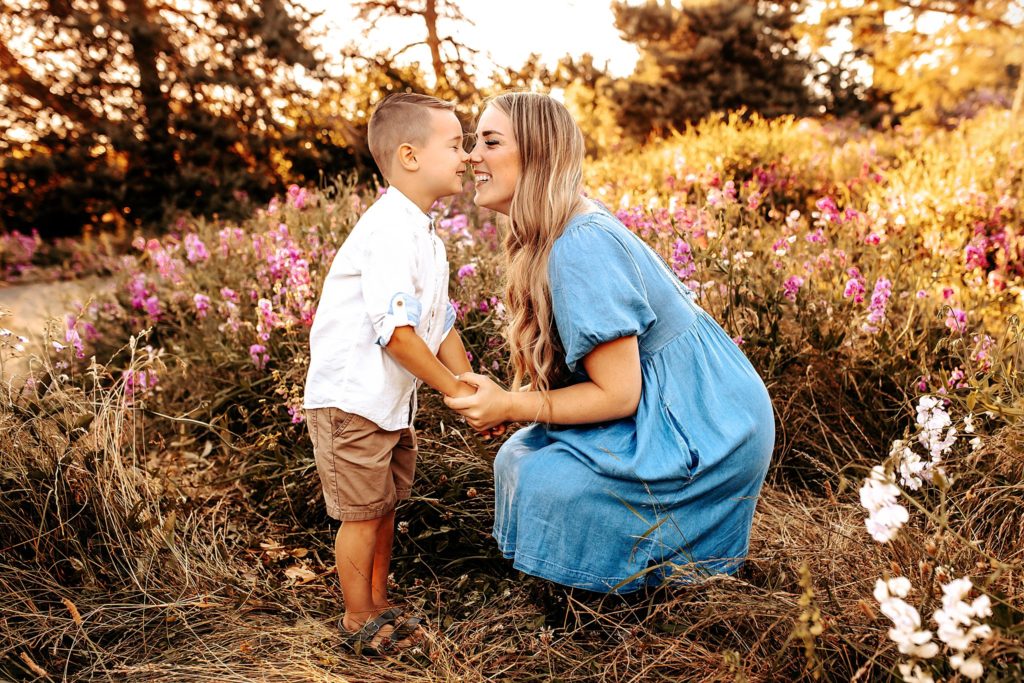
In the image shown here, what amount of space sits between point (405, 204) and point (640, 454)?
97 centimetres

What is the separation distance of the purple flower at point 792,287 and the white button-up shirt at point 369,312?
1588 mm

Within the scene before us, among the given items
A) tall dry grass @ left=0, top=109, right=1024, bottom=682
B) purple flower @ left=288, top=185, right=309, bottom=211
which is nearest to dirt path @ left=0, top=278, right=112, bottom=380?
tall dry grass @ left=0, top=109, right=1024, bottom=682

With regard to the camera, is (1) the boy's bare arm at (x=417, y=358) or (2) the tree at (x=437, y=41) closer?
(1) the boy's bare arm at (x=417, y=358)

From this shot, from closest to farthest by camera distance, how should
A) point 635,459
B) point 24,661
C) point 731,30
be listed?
point 635,459
point 24,661
point 731,30

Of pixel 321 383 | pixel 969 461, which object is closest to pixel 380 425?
pixel 321 383

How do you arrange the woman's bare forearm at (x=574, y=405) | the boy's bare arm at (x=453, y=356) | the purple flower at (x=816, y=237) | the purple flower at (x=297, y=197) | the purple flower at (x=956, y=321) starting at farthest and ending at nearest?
1. the purple flower at (x=297, y=197)
2. the purple flower at (x=816, y=237)
3. the purple flower at (x=956, y=321)
4. the boy's bare arm at (x=453, y=356)
5. the woman's bare forearm at (x=574, y=405)

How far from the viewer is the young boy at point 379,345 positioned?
2.15m

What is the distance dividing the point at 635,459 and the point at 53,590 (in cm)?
174

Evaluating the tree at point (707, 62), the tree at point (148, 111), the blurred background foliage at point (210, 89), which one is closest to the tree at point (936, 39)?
the blurred background foliage at point (210, 89)

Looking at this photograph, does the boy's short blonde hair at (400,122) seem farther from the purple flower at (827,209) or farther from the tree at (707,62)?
the tree at (707,62)

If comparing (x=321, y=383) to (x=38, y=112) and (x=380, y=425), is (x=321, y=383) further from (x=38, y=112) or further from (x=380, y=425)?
(x=38, y=112)

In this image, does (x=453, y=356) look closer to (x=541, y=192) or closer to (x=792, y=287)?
(x=541, y=192)

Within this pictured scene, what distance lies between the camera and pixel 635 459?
1974mm

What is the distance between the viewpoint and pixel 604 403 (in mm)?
2023
